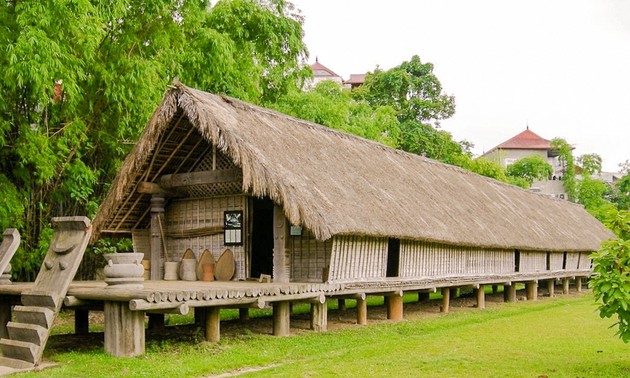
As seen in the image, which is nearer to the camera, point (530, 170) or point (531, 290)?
point (531, 290)

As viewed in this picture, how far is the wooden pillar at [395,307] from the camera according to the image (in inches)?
574

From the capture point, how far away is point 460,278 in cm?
1708

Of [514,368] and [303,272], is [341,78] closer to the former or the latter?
[303,272]

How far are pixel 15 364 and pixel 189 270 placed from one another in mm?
5036

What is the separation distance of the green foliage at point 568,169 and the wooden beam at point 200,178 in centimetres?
4093

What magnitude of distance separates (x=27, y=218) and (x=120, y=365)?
7.10 metres

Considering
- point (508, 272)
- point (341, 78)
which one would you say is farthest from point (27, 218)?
point (341, 78)

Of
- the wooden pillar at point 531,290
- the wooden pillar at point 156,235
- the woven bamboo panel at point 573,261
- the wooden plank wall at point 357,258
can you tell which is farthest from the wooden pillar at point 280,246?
the woven bamboo panel at point 573,261

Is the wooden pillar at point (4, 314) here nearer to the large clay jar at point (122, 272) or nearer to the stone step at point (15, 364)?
the stone step at point (15, 364)

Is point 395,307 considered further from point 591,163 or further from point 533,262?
point 591,163

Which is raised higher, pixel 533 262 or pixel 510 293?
pixel 533 262

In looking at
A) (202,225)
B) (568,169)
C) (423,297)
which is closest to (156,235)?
(202,225)

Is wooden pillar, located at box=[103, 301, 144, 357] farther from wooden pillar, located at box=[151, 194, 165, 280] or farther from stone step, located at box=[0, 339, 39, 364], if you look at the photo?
wooden pillar, located at box=[151, 194, 165, 280]

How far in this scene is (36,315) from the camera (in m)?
9.09
